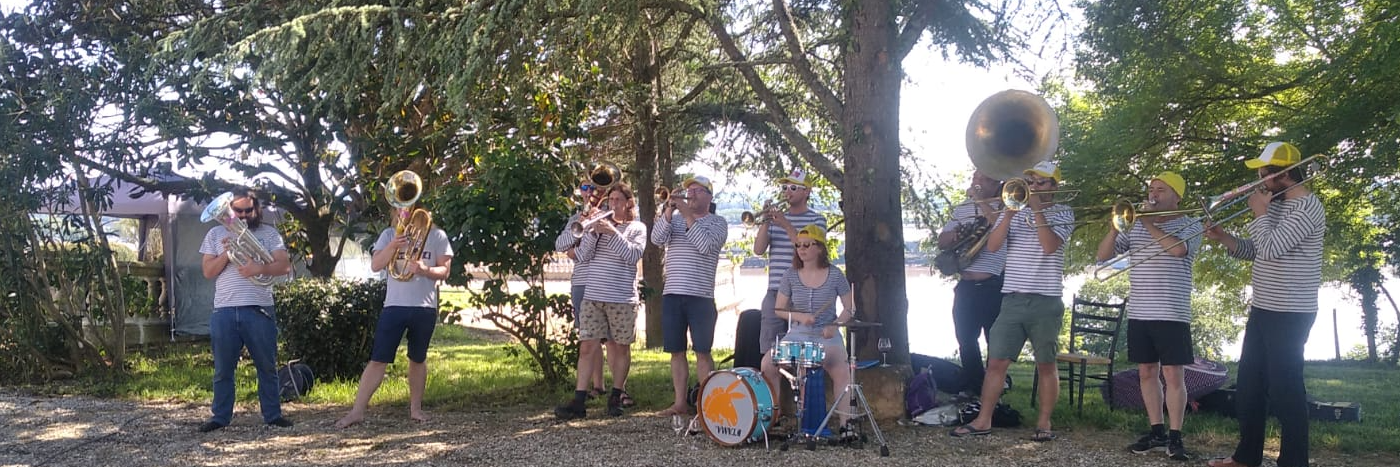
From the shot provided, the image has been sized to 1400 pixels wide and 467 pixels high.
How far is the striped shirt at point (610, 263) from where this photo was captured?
6.40m

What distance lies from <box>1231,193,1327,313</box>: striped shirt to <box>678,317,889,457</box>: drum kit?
189cm

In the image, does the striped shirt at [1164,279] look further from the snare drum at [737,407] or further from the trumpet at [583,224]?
the trumpet at [583,224]

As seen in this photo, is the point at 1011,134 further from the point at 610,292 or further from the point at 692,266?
the point at 610,292

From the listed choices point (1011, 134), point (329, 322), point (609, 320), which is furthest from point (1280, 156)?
point (329, 322)

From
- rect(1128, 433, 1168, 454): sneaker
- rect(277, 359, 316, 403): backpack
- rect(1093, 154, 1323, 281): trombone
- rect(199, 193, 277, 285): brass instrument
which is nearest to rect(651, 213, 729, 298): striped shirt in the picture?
rect(1093, 154, 1323, 281): trombone

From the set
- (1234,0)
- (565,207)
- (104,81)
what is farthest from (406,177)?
(1234,0)

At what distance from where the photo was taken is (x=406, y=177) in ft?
19.9

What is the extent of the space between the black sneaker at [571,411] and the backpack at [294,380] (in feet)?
7.42

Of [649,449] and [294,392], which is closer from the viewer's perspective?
[649,449]

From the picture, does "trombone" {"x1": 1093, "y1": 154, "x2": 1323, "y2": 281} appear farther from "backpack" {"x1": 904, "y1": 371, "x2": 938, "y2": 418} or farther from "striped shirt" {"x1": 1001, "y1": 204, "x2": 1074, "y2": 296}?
"backpack" {"x1": 904, "y1": 371, "x2": 938, "y2": 418}

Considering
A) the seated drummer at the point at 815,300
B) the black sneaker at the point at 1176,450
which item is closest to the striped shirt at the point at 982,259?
the seated drummer at the point at 815,300

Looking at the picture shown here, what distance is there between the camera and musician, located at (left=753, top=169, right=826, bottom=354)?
5.89 meters

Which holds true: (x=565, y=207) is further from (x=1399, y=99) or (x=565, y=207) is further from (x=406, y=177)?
(x=1399, y=99)

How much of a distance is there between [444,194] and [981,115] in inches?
144
